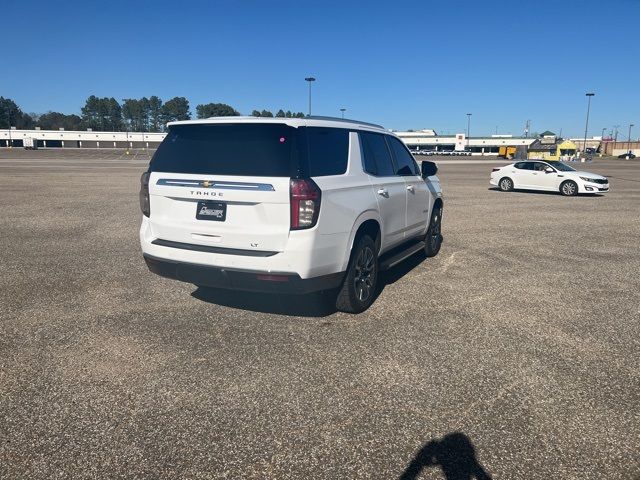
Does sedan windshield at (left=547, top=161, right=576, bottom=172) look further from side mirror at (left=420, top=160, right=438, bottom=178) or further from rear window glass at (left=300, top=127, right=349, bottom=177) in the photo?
rear window glass at (left=300, top=127, right=349, bottom=177)

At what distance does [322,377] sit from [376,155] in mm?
2891

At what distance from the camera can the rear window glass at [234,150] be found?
162 inches

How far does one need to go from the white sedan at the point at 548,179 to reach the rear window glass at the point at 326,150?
54.6 ft

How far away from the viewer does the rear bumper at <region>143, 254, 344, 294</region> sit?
4133 millimetres

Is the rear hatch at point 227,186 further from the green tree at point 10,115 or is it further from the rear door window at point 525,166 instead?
the green tree at point 10,115

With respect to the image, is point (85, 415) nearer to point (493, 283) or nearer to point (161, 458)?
point (161, 458)

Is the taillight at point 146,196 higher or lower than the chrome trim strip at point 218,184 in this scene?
lower

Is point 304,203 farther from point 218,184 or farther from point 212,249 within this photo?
point 212,249

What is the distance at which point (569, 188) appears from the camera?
61.5 feet

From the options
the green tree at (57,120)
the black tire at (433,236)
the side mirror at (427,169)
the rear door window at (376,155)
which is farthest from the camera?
the green tree at (57,120)

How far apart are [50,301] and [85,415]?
2784mm

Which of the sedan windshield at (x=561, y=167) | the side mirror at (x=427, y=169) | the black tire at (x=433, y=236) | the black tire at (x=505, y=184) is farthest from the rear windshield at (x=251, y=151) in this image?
the black tire at (x=505, y=184)

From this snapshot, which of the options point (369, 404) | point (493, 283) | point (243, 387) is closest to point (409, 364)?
point (369, 404)

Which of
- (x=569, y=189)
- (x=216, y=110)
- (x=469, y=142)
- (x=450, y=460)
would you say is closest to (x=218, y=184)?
(x=450, y=460)
